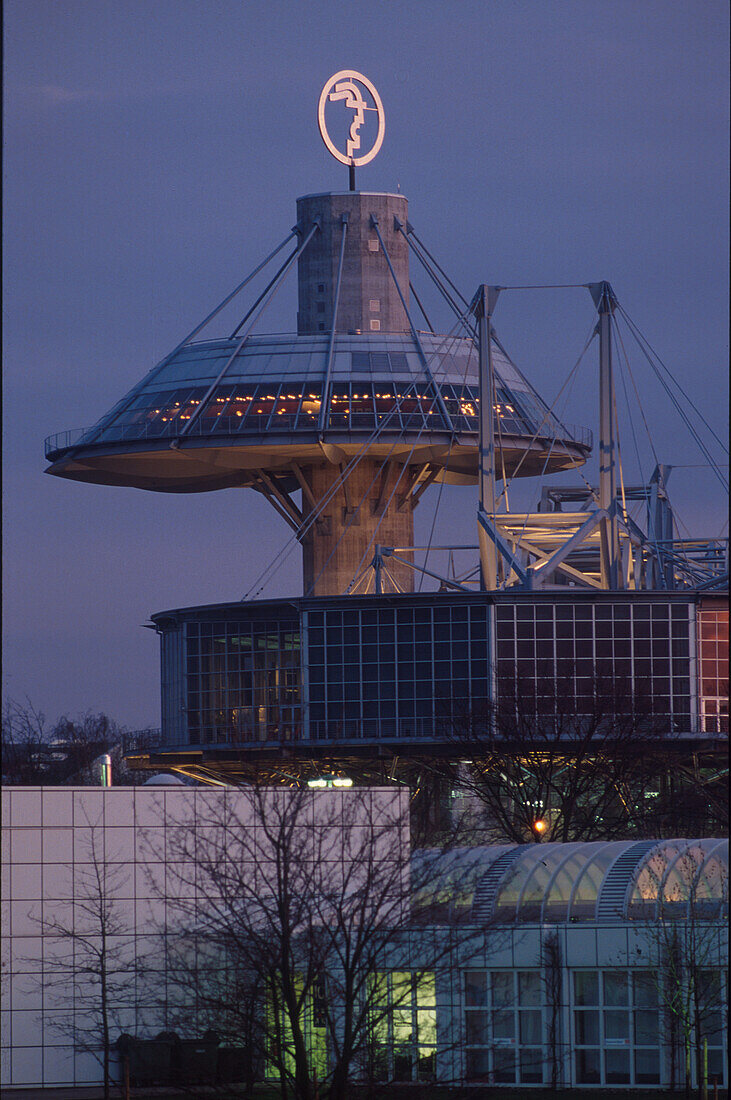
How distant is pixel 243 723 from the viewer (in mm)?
104438

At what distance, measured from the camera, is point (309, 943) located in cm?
3681

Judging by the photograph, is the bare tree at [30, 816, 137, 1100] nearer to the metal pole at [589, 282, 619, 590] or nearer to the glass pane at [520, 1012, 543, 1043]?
the glass pane at [520, 1012, 543, 1043]

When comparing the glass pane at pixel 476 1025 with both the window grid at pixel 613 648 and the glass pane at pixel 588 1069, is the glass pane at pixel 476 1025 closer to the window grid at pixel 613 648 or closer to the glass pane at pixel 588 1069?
the glass pane at pixel 588 1069

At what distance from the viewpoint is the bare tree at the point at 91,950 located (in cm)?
4800

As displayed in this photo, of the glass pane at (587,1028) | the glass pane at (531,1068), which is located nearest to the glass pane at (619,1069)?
the glass pane at (587,1028)

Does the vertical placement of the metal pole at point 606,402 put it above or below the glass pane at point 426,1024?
above

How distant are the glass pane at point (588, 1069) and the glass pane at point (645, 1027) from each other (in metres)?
1.11

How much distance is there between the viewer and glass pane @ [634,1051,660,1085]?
148 feet

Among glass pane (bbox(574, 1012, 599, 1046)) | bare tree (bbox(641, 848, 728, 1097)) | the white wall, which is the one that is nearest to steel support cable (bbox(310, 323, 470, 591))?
the white wall

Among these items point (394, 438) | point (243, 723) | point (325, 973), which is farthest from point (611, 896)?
point (394, 438)

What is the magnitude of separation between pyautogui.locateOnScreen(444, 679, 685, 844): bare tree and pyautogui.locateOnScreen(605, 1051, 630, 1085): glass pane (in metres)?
40.6

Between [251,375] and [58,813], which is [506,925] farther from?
[251,375]

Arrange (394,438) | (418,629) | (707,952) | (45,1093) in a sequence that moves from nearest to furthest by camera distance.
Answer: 1. (707,952)
2. (45,1093)
3. (418,629)
4. (394,438)

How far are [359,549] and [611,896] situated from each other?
80728mm
